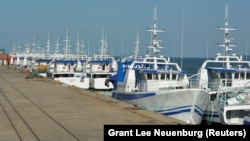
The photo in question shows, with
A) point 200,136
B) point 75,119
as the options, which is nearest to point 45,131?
point 75,119

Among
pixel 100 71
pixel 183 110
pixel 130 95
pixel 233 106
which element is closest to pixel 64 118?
pixel 233 106

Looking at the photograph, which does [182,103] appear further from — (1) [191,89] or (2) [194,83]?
(2) [194,83]

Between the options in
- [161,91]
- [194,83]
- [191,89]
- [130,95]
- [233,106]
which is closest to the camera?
[233,106]

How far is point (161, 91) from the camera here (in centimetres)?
2962

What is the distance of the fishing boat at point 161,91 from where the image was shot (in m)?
27.8

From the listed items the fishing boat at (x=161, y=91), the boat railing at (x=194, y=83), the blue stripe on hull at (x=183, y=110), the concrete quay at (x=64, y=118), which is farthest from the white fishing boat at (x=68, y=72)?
the concrete quay at (x=64, y=118)

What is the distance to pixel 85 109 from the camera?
74.7 ft

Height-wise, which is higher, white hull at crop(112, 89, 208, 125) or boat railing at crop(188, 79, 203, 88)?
boat railing at crop(188, 79, 203, 88)

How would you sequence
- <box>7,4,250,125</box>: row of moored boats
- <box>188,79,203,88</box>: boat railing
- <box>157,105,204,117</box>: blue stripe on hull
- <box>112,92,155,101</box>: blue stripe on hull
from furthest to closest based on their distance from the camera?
<box>188,79,203,88</box>: boat railing
<box>112,92,155,101</box>: blue stripe on hull
<box>157,105,204,117</box>: blue stripe on hull
<box>7,4,250,125</box>: row of moored boats

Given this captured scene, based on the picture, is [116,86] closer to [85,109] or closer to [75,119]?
[85,109]

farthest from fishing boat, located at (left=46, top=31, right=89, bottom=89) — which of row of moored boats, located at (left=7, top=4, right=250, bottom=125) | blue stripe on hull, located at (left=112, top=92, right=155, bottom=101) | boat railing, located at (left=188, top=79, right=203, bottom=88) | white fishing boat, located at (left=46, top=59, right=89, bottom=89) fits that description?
boat railing, located at (left=188, top=79, right=203, bottom=88)

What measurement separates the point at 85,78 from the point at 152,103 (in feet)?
104

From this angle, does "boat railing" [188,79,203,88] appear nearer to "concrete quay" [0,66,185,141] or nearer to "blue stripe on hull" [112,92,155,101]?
"blue stripe on hull" [112,92,155,101]

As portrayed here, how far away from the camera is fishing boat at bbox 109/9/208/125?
27.8m
